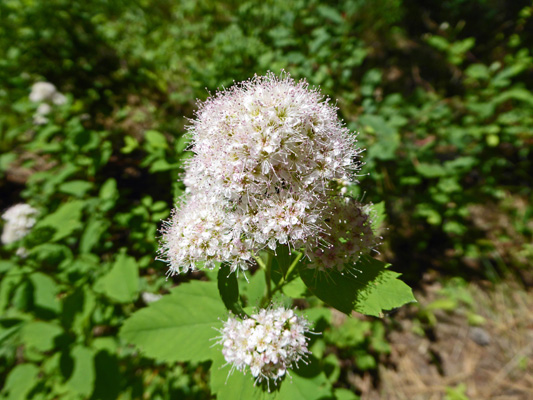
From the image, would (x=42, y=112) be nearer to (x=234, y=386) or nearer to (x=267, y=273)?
(x=267, y=273)

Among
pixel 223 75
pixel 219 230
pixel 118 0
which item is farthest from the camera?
pixel 118 0

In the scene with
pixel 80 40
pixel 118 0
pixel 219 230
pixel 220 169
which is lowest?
pixel 219 230

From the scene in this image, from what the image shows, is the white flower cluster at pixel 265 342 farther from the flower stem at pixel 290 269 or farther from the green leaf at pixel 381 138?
the green leaf at pixel 381 138

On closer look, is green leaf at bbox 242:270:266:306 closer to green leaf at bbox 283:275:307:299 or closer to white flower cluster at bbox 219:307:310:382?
green leaf at bbox 283:275:307:299

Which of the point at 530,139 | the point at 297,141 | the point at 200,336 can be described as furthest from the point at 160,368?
the point at 530,139

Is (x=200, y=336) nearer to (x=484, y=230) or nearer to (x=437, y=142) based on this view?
(x=437, y=142)

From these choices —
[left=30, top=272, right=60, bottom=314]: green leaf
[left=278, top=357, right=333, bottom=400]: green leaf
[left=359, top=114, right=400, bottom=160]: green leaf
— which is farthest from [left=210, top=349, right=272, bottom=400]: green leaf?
[left=359, top=114, right=400, bottom=160]: green leaf

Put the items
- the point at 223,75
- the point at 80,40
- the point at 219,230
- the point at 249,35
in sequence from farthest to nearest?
1. the point at 80,40
2. the point at 249,35
3. the point at 223,75
4. the point at 219,230
